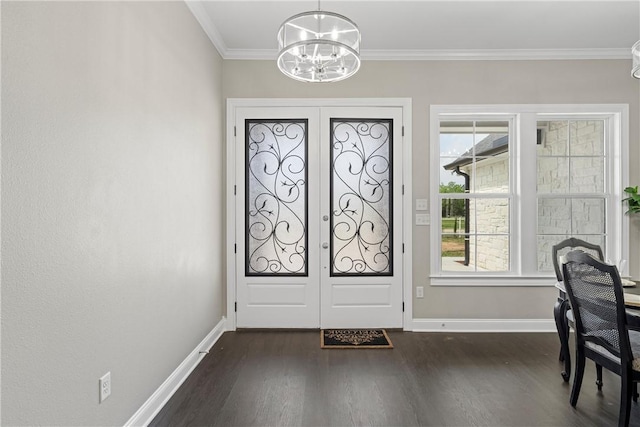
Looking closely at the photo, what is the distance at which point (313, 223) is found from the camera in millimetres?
3717

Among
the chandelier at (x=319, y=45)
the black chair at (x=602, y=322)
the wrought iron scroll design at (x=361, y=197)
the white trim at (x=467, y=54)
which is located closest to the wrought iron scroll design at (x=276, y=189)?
the wrought iron scroll design at (x=361, y=197)

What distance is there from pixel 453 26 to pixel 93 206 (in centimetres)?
318

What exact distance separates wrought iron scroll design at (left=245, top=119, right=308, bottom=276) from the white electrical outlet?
202cm

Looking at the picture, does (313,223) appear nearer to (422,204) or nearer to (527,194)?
(422,204)

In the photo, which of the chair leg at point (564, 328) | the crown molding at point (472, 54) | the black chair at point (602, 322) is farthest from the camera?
the crown molding at point (472, 54)

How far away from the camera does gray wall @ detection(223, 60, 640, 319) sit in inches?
145

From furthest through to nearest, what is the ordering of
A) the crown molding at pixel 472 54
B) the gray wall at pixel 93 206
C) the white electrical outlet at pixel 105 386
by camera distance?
1. the crown molding at pixel 472 54
2. the white electrical outlet at pixel 105 386
3. the gray wall at pixel 93 206

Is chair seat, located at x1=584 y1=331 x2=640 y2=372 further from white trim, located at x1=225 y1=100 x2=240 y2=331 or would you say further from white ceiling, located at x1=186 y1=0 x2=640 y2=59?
white trim, located at x1=225 y1=100 x2=240 y2=331

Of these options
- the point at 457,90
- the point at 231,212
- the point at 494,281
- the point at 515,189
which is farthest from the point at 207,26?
the point at 494,281

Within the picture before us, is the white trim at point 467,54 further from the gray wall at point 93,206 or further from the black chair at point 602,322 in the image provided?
the black chair at point 602,322

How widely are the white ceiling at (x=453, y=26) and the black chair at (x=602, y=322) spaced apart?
2.14m

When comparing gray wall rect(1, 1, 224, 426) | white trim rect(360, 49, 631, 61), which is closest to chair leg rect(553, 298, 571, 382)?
white trim rect(360, 49, 631, 61)

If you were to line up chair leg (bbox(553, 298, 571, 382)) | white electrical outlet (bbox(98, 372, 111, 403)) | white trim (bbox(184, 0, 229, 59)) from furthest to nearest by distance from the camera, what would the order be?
1. white trim (bbox(184, 0, 229, 59))
2. chair leg (bbox(553, 298, 571, 382))
3. white electrical outlet (bbox(98, 372, 111, 403))

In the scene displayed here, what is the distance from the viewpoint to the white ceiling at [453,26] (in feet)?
9.53
